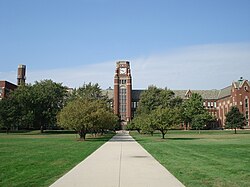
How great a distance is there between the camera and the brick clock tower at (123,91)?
122 meters

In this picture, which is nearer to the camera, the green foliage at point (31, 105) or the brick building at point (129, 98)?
the green foliage at point (31, 105)

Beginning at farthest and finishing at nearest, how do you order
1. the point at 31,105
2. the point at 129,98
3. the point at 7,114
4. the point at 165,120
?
1. the point at 129,98
2. the point at 31,105
3. the point at 7,114
4. the point at 165,120

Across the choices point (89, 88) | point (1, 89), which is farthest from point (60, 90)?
point (1, 89)

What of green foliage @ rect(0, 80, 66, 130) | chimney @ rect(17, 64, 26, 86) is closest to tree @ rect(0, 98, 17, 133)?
green foliage @ rect(0, 80, 66, 130)

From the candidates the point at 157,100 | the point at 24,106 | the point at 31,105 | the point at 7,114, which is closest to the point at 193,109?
the point at 157,100

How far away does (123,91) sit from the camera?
12356cm

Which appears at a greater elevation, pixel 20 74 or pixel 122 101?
pixel 20 74

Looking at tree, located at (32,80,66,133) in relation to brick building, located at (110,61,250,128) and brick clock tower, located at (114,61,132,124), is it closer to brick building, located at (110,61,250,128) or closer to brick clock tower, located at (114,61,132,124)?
brick building, located at (110,61,250,128)

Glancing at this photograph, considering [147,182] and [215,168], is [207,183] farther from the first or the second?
[215,168]

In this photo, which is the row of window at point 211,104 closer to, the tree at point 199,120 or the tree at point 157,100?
the tree at point 157,100

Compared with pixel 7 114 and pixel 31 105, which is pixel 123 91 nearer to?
pixel 31 105

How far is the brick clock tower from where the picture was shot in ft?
400

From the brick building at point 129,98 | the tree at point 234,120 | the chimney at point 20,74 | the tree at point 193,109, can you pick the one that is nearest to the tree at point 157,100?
the tree at point 193,109

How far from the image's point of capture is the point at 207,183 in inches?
391
